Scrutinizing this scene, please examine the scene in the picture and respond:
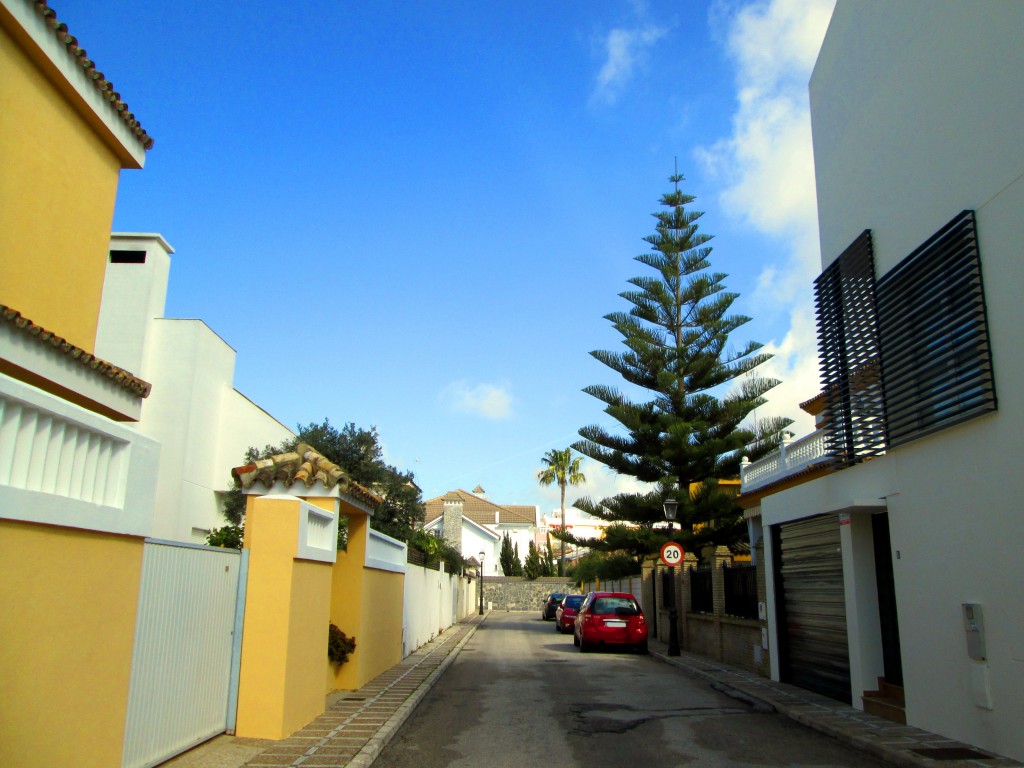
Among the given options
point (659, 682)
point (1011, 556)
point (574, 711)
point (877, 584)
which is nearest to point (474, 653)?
point (659, 682)

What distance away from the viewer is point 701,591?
21266 mm

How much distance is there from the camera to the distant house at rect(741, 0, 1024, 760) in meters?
8.40

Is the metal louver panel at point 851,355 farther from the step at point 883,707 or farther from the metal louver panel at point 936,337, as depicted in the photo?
the step at point 883,707

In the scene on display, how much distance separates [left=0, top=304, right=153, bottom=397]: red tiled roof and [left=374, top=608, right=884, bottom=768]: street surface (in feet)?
14.1

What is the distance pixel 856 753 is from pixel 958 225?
581 cm

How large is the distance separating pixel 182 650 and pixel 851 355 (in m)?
9.84

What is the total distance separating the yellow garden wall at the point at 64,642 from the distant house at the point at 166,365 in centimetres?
1954

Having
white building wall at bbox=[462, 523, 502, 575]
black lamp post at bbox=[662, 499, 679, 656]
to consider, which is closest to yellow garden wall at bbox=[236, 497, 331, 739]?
black lamp post at bbox=[662, 499, 679, 656]

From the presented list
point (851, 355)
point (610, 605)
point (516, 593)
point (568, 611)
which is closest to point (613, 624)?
point (610, 605)

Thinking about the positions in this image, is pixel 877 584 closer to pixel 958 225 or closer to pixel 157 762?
pixel 958 225

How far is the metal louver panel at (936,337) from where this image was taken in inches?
349

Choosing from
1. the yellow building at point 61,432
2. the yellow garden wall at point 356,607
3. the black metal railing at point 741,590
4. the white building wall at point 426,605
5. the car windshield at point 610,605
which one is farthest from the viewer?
the car windshield at point 610,605

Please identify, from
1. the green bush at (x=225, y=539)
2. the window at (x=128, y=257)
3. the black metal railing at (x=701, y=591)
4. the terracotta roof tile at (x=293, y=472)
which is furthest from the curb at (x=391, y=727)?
the window at (x=128, y=257)

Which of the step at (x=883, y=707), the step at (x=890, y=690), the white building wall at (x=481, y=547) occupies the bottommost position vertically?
the step at (x=883, y=707)
